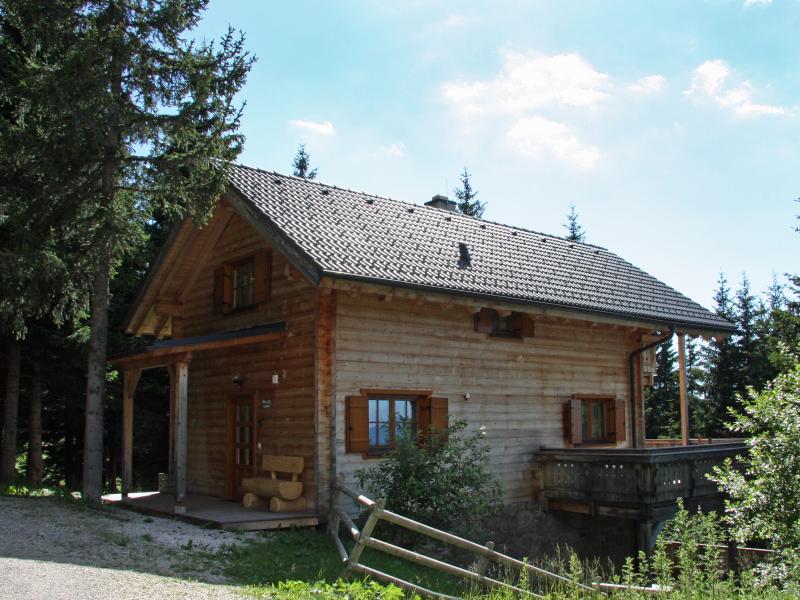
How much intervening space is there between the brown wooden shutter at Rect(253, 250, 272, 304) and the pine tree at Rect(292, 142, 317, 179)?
21.1 m

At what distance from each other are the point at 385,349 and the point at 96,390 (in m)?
5.20

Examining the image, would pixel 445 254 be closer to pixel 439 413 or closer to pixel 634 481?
pixel 439 413

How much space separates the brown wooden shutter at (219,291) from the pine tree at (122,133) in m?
1.85

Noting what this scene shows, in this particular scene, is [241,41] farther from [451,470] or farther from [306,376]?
[451,470]

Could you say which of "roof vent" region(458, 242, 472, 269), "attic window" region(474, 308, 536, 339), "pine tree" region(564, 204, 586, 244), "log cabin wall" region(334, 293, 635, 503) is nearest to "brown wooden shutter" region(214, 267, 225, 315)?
"log cabin wall" region(334, 293, 635, 503)

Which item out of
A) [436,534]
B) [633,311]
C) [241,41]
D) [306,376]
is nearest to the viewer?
[436,534]

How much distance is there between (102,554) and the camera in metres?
9.09

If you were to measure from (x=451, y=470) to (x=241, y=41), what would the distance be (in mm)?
8182

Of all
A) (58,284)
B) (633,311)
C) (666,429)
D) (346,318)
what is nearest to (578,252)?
(633,311)

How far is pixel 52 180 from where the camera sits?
539 inches

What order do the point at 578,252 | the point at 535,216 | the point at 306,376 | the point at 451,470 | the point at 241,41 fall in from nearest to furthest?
the point at 451,470
the point at 306,376
the point at 241,41
the point at 578,252
the point at 535,216

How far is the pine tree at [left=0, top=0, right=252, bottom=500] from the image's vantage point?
1300cm

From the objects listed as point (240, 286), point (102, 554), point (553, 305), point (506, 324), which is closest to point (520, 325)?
point (506, 324)

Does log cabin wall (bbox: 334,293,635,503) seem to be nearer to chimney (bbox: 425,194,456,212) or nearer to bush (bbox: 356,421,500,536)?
bush (bbox: 356,421,500,536)
